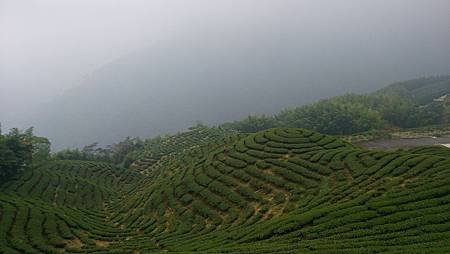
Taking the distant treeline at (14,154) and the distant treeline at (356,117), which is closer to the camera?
the distant treeline at (14,154)

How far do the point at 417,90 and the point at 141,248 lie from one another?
563 ft

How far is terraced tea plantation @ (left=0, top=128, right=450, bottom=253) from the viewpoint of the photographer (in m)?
15.4

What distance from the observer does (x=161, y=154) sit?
54.4 metres

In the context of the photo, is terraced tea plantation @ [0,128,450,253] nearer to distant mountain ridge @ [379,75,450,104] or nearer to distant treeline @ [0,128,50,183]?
distant treeline @ [0,128,50,183]

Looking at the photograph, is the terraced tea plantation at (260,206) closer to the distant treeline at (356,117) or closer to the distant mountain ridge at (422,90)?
the distant treeline at (356,117)

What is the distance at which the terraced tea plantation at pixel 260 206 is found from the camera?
15.4 m

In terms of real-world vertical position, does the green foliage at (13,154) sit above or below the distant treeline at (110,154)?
above

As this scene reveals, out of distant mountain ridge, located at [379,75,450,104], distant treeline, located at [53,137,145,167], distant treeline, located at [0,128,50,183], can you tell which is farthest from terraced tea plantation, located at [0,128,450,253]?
distant mountain ridge, located at [379,75,450,104]

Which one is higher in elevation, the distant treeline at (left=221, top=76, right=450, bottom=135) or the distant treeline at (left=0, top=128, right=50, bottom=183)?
the distant treeline at (left=0, top=128, right=50, bottom=183)

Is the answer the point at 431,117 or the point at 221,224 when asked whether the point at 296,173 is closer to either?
the point at 221,224

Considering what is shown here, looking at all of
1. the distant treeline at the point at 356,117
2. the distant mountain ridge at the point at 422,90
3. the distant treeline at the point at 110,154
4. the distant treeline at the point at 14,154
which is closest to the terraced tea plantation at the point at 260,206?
the distant treeline at the point at 14,154

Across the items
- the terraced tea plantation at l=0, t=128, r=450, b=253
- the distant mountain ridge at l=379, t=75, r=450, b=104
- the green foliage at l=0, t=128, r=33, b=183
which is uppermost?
the green foliage at l=0, t=128, r=33, b=183

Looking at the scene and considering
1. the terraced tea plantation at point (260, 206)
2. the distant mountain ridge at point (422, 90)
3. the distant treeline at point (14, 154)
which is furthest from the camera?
the distant mountain ridge at point (422, 90)

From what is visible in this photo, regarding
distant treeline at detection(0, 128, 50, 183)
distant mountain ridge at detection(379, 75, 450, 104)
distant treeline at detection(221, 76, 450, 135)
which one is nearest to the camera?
distant treeline at detection(0, 128, 50, 183)
